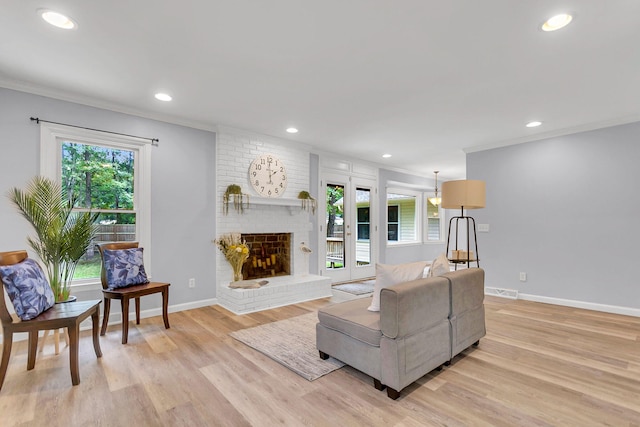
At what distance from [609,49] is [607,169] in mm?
2428

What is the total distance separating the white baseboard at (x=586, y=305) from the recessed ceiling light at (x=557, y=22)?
3.81 metres

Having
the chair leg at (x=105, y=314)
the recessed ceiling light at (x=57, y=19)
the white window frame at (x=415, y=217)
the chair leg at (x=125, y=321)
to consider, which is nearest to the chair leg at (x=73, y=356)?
the chair leg at (x=125, y=321)

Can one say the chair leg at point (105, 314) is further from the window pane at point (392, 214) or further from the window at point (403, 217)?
the window pane at point (392, 214)

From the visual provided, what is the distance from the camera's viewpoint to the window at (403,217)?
24.7 feet

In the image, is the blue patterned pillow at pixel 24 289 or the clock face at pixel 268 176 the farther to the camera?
the clock face at pixel 268 176

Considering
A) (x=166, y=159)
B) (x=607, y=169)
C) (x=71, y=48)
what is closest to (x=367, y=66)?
(x=71, y=48)

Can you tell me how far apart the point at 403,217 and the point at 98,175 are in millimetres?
6584

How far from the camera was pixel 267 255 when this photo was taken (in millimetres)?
5035

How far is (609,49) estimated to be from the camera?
2377mm

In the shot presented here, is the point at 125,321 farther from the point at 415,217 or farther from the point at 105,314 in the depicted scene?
the point at 415,217

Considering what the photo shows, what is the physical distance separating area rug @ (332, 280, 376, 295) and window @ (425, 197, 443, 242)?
129 inches

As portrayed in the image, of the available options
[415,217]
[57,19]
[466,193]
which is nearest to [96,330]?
[57,19]

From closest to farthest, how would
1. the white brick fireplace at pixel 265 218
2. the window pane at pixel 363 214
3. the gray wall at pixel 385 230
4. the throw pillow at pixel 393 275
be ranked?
the throw pillow at pixel 393 275
the white brick fireplace at pixel 265 218
the window pane at pixel 363 214
the gray wall at pixel 385 230

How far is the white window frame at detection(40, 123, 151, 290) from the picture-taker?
3.16 m
